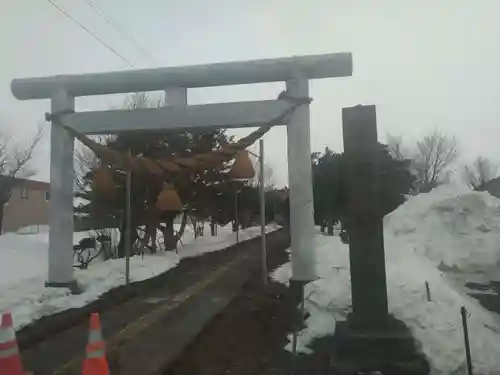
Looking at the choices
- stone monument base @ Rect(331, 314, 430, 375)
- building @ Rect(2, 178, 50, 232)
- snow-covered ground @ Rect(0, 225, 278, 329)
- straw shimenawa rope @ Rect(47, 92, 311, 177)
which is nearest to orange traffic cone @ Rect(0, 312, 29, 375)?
snow-covered ground @ Rect(0, 225, 278, 329)

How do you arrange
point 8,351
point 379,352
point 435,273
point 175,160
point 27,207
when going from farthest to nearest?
point 27,207, point 435,273, point 175,160, point 379,352, point 8,351

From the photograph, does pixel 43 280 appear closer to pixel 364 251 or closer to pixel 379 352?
pixel 364 251

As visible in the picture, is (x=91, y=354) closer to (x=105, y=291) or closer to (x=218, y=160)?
(x=218, y=160)

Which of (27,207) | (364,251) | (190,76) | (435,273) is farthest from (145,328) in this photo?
(27,207)

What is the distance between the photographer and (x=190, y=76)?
9.70 m

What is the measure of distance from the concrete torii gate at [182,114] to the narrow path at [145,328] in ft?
5.88

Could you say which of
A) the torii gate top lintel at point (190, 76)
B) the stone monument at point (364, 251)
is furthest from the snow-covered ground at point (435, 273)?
the torii gate top lintel at point (190, 76)

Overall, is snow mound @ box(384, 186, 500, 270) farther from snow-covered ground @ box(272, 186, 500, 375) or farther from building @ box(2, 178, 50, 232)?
building @ box(2, 178, 50, 232)

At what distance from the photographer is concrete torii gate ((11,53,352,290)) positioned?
30.7 ft

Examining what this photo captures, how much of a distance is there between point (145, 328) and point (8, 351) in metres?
3.03

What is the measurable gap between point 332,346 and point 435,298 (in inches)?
87.9

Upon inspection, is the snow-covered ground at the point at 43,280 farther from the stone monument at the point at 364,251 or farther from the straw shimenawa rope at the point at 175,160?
the stone monument at the point at 364,251

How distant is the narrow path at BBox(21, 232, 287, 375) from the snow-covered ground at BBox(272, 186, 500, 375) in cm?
185

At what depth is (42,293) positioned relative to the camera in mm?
9523
